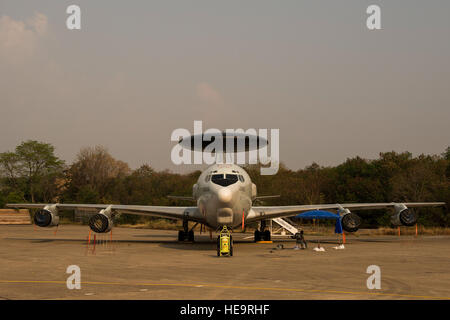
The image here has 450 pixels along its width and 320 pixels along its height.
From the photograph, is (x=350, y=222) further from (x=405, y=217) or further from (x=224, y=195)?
(x=224, y=195)

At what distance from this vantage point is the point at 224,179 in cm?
2345

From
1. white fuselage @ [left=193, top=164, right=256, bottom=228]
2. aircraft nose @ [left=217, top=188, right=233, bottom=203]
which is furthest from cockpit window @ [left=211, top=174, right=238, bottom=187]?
aircraft nose @ [left=217, top=188, right=233, bottom=203]

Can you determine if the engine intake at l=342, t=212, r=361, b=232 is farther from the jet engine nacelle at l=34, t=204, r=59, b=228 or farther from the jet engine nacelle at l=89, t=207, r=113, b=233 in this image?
the jet engine nacelle at l=34, t=204, r=59, b=228

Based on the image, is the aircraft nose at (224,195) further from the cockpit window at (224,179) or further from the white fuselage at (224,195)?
the cockpit window at (224,179)

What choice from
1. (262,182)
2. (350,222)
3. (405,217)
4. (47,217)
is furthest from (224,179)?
(262,182)

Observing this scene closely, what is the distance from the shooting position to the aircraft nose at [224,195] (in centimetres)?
2242

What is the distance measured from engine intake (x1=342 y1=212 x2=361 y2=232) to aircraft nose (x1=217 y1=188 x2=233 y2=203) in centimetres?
745

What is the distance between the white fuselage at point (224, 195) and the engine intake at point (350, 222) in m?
5.59

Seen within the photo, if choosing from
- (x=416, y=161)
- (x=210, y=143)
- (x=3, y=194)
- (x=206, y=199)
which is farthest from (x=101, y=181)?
(x=206, y=199)

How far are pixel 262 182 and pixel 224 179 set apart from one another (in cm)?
5519

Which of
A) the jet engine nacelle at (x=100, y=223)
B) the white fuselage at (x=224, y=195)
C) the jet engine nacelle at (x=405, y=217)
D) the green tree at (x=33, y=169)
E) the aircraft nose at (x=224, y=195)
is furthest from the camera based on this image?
the green tree at (x=33, y=169)

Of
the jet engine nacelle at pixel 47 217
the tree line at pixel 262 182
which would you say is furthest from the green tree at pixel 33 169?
the jet engine nacelle at pixel 47 217
